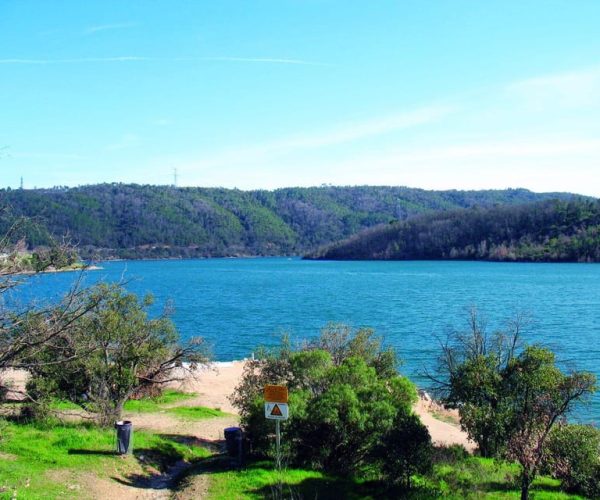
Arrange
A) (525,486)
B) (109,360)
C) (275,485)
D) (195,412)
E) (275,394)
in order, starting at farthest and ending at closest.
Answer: (195,412), (109,360), (275,485), (525,486), (275,394)

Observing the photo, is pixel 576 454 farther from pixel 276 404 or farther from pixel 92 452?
pixel 92 452

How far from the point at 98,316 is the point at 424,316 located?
45072 millimetres

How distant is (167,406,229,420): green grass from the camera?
2328 cm

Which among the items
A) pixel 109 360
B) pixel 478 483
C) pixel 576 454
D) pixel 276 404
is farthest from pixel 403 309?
pixel 276 404

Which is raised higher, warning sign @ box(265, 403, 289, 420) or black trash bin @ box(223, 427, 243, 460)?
warning sign @ box(265, 403, 289, 420)

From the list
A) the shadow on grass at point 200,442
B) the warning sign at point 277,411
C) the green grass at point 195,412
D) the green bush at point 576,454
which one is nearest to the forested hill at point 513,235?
the green grass at point 195,412

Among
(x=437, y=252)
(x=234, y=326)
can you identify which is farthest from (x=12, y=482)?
(x=437, y=252)

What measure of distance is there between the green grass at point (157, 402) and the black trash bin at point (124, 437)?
27.0 feet

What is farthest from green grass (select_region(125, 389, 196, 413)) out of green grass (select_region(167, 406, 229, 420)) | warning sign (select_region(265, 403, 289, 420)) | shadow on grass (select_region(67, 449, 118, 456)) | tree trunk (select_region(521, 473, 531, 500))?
tree trunk (select_region(521, 473, 531, 500))

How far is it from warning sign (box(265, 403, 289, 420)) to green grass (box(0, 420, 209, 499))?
482 centimetres

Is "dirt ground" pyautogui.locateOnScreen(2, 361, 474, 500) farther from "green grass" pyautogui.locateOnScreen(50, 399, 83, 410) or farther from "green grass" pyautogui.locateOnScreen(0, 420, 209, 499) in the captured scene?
"green grass" pyautogui.locateOnScreen(50, 399, 83, 410)

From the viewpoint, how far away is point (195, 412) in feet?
79.9

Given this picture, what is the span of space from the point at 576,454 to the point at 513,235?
169m

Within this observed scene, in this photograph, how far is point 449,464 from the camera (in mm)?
16422
